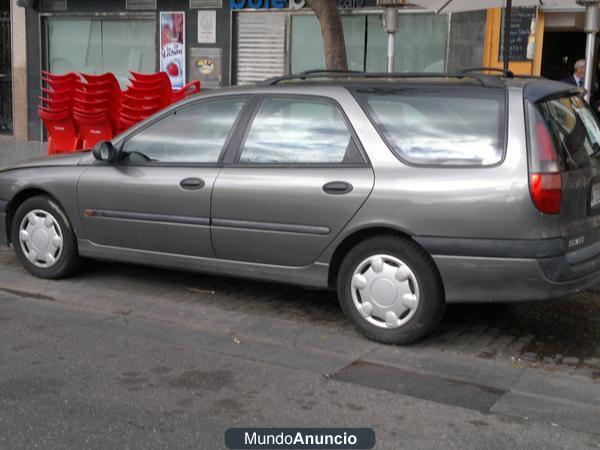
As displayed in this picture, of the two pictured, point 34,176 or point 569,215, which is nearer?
point 569,215

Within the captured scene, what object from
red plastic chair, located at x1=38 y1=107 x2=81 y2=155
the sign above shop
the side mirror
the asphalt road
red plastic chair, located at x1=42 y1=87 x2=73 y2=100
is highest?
the sign above shop

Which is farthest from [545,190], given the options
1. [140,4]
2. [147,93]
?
[140,4]

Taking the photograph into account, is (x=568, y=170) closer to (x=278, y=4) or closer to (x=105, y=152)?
(x=105, y=152)

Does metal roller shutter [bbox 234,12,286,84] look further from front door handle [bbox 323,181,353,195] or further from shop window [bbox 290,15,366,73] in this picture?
front door handle [bbox 323,181,353,195]

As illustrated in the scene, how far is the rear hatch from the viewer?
198 inches

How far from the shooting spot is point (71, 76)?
1195 centimetres

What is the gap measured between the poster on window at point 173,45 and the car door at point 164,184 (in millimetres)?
9860

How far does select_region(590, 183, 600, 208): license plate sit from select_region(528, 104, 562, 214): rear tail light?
0.52 meters

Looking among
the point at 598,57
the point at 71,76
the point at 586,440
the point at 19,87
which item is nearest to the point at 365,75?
the point at 586,440

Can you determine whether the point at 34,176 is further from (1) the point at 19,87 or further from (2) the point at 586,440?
(1) the point at 19,87

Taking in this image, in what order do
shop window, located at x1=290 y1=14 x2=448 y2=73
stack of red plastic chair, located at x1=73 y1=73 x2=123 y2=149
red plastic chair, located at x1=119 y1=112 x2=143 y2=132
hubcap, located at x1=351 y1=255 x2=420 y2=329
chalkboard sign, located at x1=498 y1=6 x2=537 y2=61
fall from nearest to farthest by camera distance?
hubcap, located at x1=351 y1=255 x2=420 y2=329 < red plastic chair, located at x1=119 y1=112 x2=143 y2=132 < stack of red plastic chair, located at x1=73 y1=73 x2=123 y2=149 < chalkboard sign, located at x1=498 y1=6 x2=537 y2=61 < shop window, located at x1=290 y1=14 x2=448 y2=73

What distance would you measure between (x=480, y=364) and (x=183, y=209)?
7.70 feet

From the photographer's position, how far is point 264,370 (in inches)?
198

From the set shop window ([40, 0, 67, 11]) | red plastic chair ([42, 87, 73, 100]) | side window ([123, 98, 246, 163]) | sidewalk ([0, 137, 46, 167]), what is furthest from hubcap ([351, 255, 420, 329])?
shop window ([40, 0, 67, 11])
